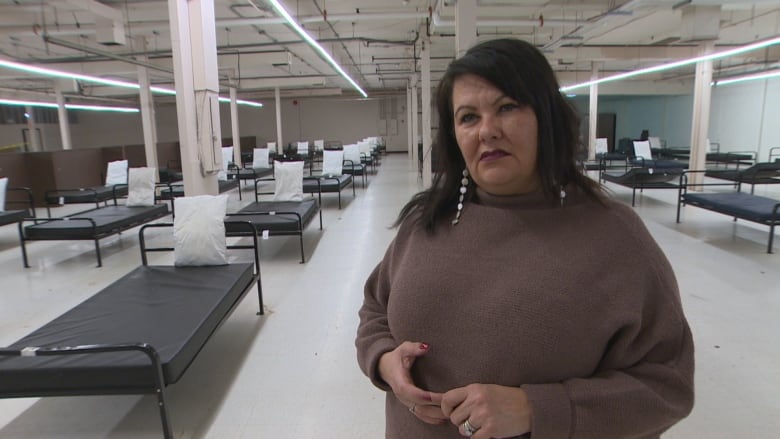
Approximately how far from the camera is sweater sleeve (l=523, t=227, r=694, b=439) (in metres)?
0.81

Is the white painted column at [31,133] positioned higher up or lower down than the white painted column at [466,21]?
lower down

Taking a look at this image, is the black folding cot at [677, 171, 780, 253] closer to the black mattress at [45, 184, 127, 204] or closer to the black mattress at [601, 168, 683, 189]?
the black mattress at [601, 168, 683, 189]

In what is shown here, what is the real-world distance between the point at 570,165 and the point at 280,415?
2219 mm

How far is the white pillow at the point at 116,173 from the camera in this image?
8958 millimetres

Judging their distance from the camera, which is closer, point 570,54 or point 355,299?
point 355,299

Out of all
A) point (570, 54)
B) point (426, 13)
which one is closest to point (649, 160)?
point (570, 54)

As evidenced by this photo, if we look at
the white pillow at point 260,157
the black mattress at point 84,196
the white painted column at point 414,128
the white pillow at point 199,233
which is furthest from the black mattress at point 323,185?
the white painted column at point 414,128

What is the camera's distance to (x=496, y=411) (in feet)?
2.68

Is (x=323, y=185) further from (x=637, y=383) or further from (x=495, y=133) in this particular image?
(x=637, y=383)

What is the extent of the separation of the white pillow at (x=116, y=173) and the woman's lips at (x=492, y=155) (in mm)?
9712

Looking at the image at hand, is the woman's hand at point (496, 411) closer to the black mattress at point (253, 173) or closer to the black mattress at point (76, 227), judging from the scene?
the black mattress at point (76, 227)

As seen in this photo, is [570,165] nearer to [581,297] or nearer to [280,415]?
[581,297]

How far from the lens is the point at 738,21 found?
32.5 feet

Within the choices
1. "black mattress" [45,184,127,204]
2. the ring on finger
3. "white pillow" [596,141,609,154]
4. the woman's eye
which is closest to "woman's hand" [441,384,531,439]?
the ring on finger
